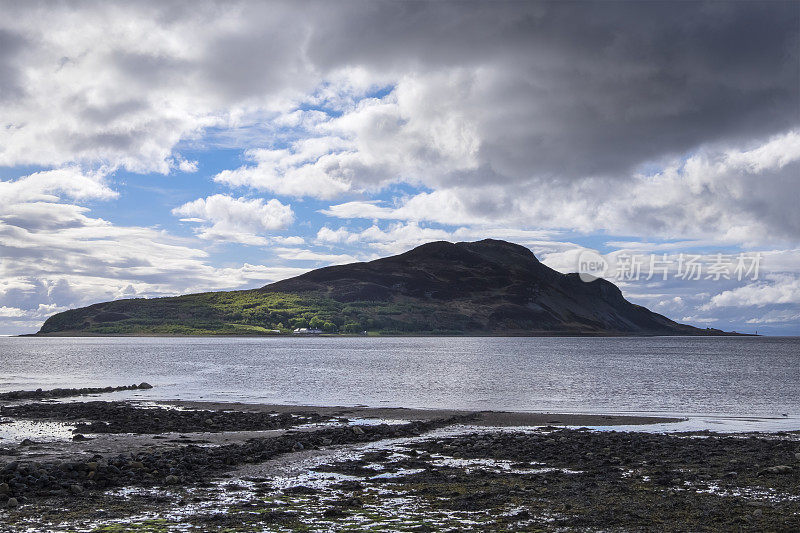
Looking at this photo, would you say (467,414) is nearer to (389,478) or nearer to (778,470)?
(389,478)

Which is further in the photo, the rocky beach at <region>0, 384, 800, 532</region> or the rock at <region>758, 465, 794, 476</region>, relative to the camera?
the rock at <region>758, 465, 794, 476</region>

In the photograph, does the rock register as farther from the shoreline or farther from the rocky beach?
the shoreline

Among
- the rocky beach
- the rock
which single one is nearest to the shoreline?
the rocky beach

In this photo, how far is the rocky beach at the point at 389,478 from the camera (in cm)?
1702

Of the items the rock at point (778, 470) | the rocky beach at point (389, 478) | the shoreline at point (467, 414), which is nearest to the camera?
the rocky beach at point (389, 478)

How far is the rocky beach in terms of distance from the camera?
17016 millimetres

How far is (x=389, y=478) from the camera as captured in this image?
22.9m

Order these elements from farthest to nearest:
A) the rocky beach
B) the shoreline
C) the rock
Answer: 1. the shoreline
2. the rock
3. the rocky beach

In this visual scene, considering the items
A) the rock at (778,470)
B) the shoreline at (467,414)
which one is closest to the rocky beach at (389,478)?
the rock at (778,470)

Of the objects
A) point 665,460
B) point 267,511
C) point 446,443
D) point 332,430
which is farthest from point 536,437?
point 267,511

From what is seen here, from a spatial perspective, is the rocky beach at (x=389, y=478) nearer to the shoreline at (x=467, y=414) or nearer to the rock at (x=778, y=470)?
the rock at (x=778, y=470)

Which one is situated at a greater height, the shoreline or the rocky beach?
Answer: the rocky beach

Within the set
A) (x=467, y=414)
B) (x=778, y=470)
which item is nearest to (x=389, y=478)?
(x=778, y=470)

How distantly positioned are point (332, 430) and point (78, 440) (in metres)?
12.2
